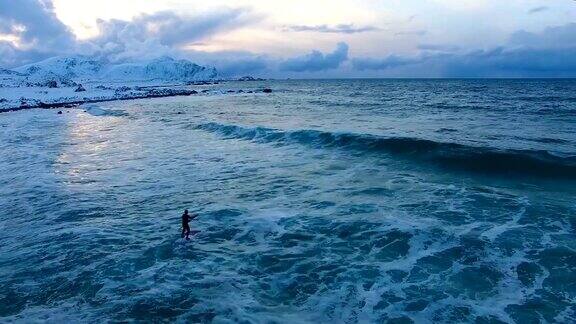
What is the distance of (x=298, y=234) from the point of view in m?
16.8

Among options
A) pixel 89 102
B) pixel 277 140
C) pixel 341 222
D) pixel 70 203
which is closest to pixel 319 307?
pixel 341 222

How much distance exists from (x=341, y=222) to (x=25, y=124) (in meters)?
52.0

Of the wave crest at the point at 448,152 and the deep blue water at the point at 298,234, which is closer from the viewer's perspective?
the deep blue water at the point at 298,234

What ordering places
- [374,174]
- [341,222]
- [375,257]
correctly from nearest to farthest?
1. [375,257]
2. [341,222]
3. [374,174]

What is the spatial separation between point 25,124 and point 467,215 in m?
55.3

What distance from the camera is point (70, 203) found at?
20.9 m

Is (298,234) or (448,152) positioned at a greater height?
(448,152)

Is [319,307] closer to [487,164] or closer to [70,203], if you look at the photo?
[70,203]

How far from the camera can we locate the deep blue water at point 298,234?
11797 mm

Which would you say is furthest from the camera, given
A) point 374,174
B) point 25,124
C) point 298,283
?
point 25,124

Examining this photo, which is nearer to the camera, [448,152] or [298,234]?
[298,234]

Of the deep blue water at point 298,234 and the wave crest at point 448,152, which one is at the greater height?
the wave crest at point 448,152

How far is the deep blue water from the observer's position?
464 inches

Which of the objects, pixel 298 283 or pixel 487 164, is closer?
pixel 298 283
